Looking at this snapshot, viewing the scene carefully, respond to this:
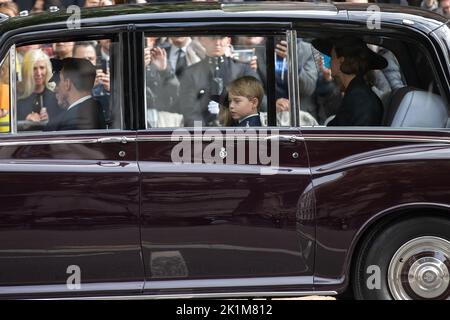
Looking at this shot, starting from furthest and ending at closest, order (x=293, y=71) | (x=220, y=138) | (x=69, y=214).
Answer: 1. (x=293, y=71)
2. (x=220, y=138)
3. (x=69, y=214)

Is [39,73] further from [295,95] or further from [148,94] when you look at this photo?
[295,95]

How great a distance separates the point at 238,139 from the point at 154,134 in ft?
1.64

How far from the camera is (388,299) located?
18.2ft

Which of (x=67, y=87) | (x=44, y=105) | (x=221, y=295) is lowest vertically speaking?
(x=221, y=295)

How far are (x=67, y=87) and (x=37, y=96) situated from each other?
194mm

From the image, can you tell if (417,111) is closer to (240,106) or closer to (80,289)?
(240,106)

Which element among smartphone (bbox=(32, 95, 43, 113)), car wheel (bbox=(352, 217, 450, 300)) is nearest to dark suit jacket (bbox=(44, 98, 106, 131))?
smartphone (bbox=(32, 95, 43, 113))

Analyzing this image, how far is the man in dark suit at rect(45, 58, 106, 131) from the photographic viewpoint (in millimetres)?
5574

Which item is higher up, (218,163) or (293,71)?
(293,71)

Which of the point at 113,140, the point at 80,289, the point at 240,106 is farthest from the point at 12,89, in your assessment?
the point at 240,106

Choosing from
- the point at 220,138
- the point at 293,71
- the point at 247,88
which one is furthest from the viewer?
the point at 247,88

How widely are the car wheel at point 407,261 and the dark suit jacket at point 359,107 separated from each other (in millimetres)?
656

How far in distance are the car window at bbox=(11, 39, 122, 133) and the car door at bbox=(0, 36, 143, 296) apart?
0.12 meters

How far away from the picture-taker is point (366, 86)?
5.74m
